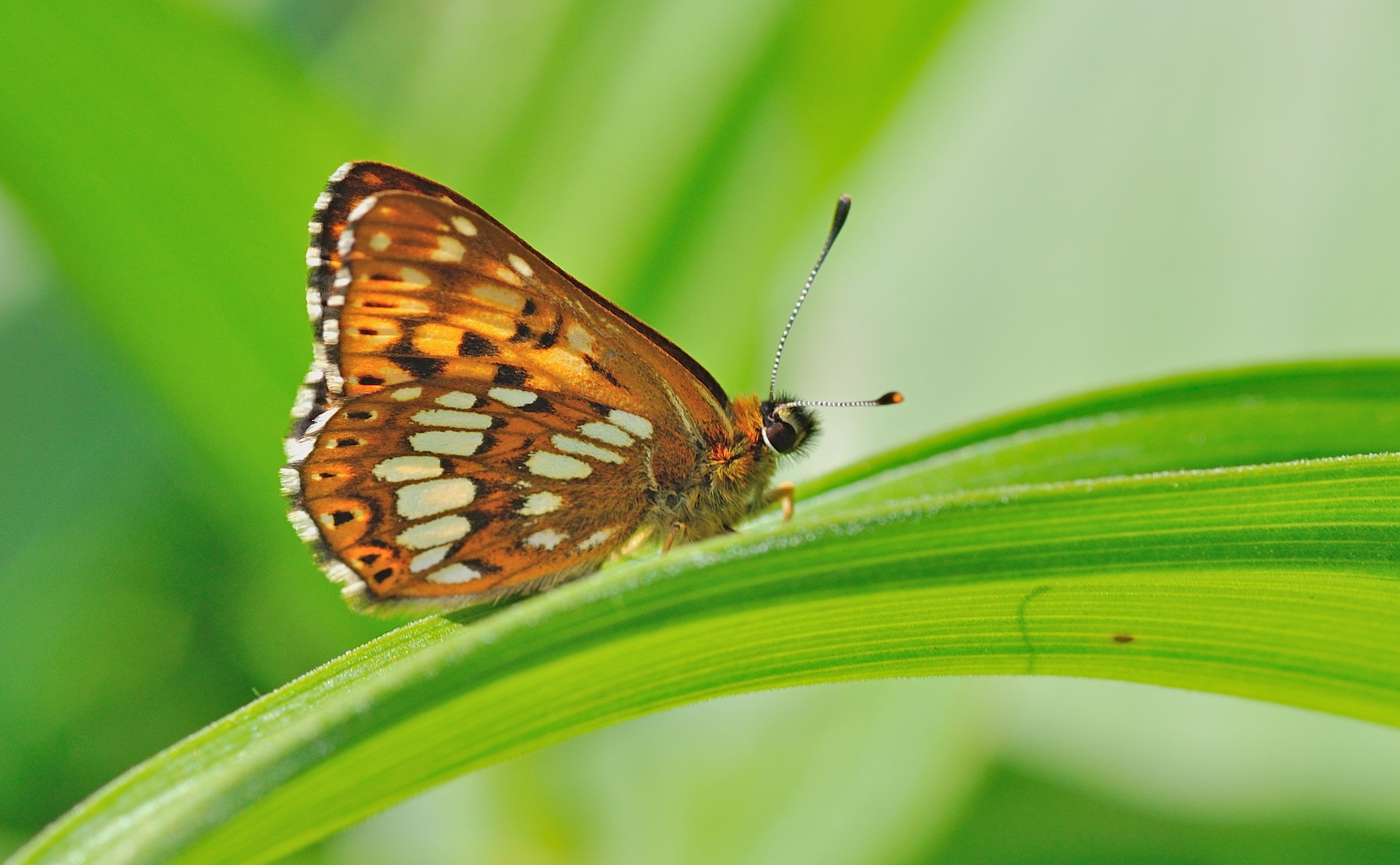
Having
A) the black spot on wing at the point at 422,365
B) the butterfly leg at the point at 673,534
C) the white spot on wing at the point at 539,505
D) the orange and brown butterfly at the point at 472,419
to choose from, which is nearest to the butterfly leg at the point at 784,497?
the orange and brown butterfly at the point at 472,419

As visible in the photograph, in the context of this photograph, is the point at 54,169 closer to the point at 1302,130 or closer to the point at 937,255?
the point at 937,255

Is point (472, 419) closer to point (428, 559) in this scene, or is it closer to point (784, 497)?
point (428, 559)

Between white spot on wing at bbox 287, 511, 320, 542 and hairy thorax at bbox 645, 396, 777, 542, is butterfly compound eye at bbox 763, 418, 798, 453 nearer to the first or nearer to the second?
hairy thorax at bbox 645, 396, 777, 542

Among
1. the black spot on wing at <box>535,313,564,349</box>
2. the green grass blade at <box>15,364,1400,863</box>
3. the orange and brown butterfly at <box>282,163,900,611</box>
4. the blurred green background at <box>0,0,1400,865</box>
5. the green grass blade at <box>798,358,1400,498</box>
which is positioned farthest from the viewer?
the blurred green background at <box>0,0,1400,865</box>

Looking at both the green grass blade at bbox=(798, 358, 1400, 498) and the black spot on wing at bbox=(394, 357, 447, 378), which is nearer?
the green grass blade at bbox=(798, 358, 1400, 498)

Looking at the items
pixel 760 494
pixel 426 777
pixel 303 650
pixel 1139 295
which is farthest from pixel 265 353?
pixel 1139 295

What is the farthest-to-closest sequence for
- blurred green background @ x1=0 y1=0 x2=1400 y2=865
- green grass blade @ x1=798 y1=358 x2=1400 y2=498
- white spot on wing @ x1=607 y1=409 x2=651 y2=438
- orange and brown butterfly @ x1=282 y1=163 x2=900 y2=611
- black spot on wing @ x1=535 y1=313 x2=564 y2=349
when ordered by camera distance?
1. blurred green background @ x1=0 y1=0 x2=1400 y2=865
2. white spot on wing @ x1=607 y1=409 x2=651 y2=438
3. black spot on wing @ x1=535 y1=313 x2=564 y2=349
4. orange and brown butterfly @ x1=282 y1=163 x2=900 y2=611
5. green grass blade @ x1=798 y1=358 x2=1400 y2=498

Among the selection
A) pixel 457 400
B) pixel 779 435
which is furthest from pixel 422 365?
pixel 779 435

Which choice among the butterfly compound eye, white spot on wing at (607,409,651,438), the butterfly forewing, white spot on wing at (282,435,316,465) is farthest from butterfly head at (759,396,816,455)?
white spot on wing at (282,435,316,465)
